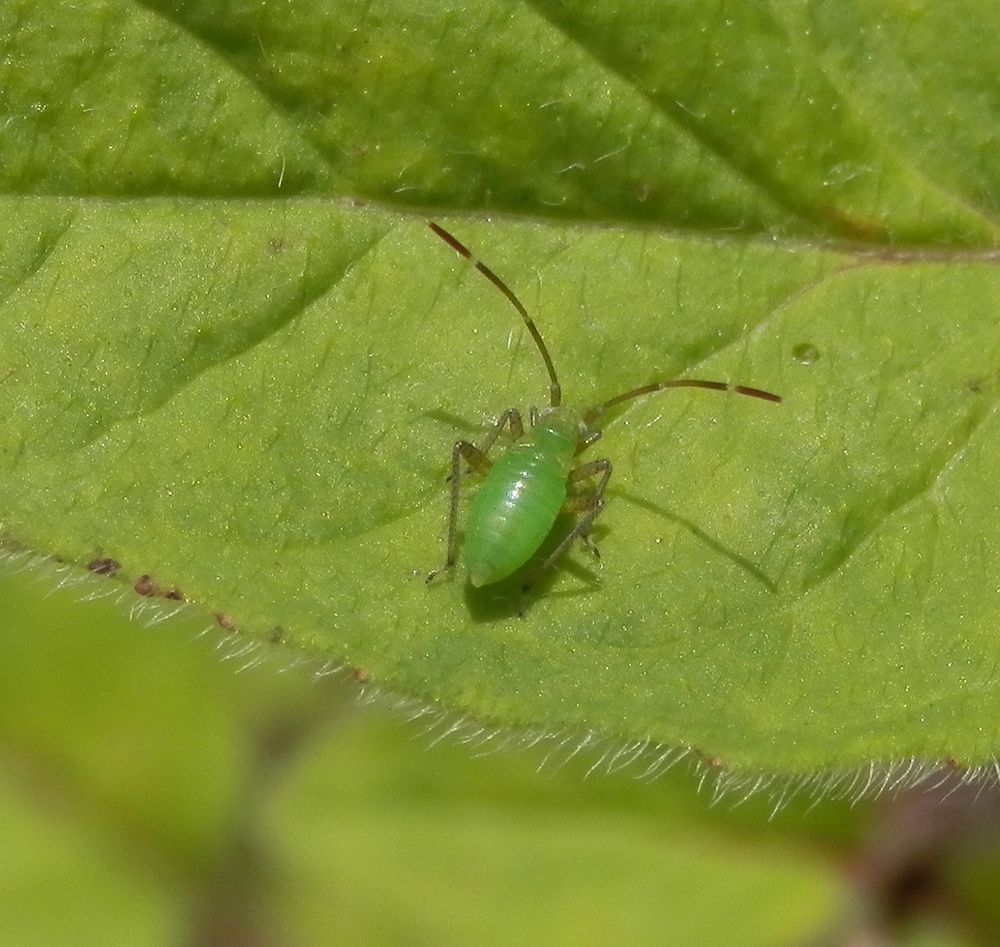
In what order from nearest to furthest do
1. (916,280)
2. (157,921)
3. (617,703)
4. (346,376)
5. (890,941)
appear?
1. (617,703)
2. (346,376)
3. (916,280)
4. (890,941)
5. (157,921)

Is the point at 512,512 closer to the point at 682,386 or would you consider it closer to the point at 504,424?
the point at 504,424

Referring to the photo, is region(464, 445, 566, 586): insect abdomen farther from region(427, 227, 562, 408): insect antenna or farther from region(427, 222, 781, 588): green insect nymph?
region(427, 227, 562, 408): insect antenna

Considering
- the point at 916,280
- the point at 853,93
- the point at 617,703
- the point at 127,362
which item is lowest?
the point at 617,703

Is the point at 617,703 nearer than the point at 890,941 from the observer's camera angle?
Yes

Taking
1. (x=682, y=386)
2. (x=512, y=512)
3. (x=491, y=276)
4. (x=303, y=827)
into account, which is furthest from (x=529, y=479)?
(x=303, y=827)

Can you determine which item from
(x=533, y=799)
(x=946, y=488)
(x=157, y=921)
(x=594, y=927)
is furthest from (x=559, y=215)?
(x=157, y=921)

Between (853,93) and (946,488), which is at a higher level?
(853,93)

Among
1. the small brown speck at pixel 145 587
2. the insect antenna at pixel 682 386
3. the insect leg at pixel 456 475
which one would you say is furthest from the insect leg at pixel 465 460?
the small brown speck at pixel 145 587

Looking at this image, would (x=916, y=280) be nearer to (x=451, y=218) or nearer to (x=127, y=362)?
(x=451, y=218)
